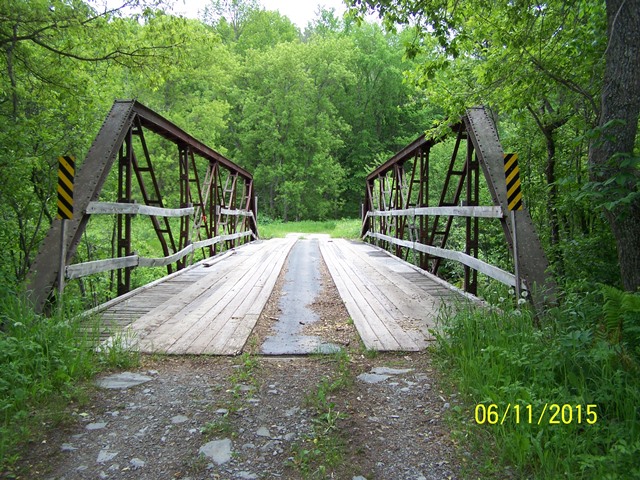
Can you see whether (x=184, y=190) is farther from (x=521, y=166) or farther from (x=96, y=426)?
(x=96, y=426)

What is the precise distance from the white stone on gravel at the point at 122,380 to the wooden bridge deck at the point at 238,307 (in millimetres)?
431

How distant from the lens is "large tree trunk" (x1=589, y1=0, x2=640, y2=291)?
3104mm

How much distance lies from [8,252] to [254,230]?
40.9ft

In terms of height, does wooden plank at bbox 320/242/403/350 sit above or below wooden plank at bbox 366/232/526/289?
below

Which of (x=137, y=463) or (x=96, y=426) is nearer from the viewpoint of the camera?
(x=137, y=463)

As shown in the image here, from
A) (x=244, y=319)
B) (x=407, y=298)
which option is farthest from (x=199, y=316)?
(x=407, y=298)

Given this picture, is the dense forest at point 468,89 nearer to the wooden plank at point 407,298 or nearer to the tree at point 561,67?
the tree at point 561,67

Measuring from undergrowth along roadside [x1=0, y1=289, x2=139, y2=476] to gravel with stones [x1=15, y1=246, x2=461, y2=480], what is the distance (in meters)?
0.10

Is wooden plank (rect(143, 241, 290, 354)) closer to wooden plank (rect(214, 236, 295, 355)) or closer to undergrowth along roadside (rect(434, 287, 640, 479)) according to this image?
wooden plank (rect(214, 236, 295, 355))

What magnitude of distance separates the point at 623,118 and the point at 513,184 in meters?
1.22

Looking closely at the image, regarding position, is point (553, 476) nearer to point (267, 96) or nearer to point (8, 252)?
point (8, 252)

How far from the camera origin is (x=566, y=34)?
195 inches

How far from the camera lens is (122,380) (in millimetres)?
3109

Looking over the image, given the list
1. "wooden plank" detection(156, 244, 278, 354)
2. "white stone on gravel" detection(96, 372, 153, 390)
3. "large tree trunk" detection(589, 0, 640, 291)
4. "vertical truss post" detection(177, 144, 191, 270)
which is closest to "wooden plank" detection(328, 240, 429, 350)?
"large tree trunk" detection(589, 0, 640, 291)
